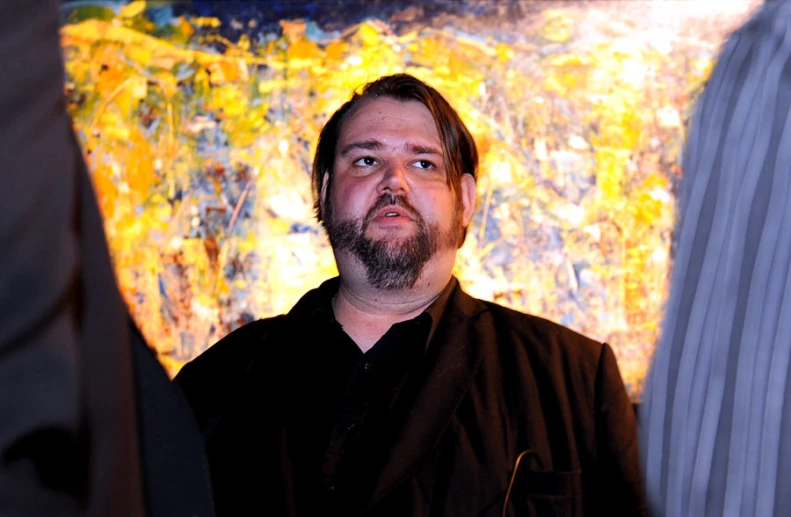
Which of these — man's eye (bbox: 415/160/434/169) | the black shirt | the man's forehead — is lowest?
the black shirt

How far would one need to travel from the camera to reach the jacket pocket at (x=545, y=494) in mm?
1277

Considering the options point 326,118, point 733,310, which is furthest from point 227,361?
point 733,310

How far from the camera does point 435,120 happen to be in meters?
1.67

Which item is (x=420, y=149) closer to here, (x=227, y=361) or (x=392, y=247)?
(x=392, y=247)

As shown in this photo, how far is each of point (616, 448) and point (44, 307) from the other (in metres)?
1.24

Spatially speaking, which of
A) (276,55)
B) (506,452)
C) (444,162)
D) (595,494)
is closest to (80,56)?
(276,55)

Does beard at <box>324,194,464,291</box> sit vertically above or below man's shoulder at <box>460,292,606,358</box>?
above

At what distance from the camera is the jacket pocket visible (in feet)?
4.19

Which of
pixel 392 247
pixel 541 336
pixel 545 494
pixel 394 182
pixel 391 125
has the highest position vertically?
pixel 391 125

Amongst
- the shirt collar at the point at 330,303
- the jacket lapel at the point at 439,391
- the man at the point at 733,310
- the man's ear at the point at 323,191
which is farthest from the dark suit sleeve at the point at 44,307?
the man's ear at the point at 323,191

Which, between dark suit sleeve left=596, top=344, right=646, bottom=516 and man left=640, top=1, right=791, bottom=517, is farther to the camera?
dark suit sleeve left=596, top=344, right=646, bottom=516

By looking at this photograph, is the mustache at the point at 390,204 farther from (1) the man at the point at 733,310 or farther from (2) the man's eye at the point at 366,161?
(1) the man at the point at 733,310

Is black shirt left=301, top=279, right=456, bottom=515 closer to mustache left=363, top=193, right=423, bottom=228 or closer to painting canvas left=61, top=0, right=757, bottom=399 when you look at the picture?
mustache left=363, top=193, right=423, bottom=228

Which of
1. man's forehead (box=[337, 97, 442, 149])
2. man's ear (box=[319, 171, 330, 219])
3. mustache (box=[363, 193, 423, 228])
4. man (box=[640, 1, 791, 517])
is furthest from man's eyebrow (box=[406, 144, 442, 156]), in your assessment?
man (box=[640, 1, 791, 517])
